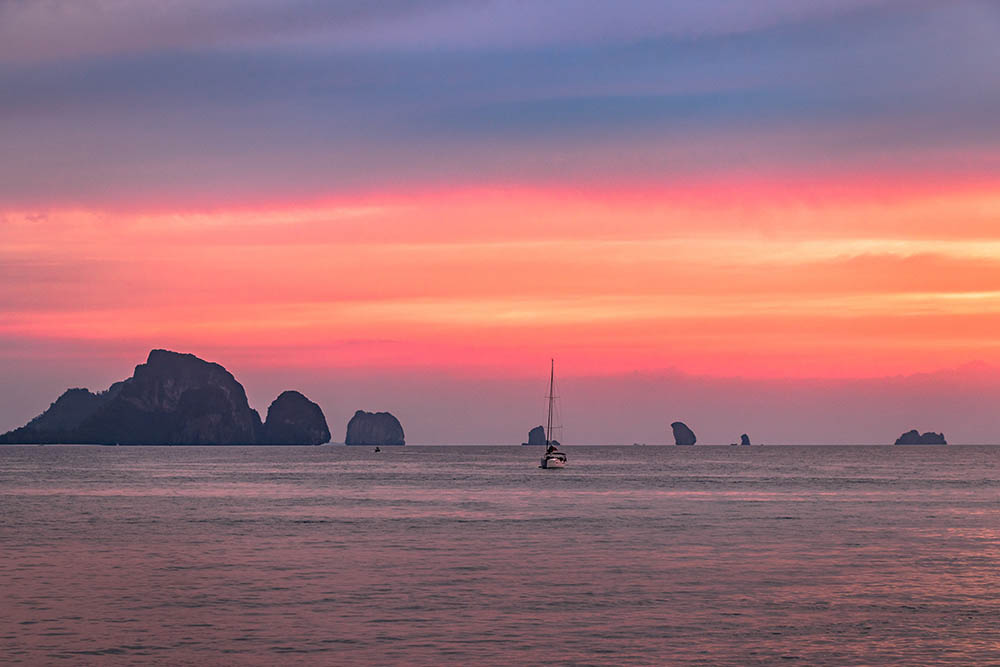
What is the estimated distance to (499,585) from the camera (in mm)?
45188

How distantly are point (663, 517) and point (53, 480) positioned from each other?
10229 centimetres

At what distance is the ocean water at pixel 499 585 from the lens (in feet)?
108

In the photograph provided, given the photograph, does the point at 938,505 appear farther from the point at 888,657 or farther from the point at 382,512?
the point at 888,657

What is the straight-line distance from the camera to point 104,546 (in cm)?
6131

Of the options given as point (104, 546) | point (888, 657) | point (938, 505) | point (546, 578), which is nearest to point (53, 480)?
point (104, 546)

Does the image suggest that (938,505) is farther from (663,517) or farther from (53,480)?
(53,480)

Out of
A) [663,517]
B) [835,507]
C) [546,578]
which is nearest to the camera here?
[546,578]

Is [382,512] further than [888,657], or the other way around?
[382,512]

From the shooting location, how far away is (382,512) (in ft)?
294

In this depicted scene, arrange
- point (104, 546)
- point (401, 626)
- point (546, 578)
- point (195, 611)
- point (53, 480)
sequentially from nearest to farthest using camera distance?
point (401, 626)
point (195, 611)
point (546, 578)
point (104, 546)
point (53, 480)

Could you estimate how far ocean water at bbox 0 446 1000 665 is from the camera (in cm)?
3291

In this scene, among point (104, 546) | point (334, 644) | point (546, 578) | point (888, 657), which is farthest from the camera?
point (104, 546)

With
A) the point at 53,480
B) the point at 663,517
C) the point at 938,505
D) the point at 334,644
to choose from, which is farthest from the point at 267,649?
the point at 53,480

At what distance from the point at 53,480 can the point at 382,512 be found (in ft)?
275
